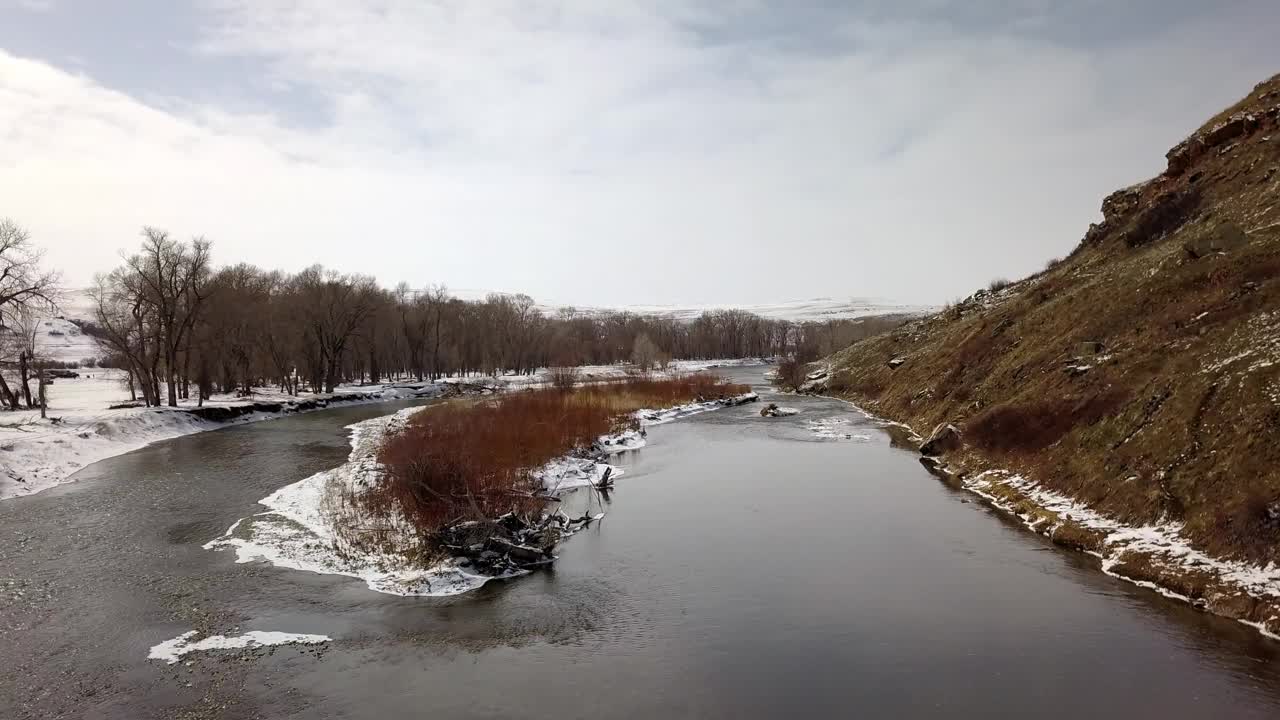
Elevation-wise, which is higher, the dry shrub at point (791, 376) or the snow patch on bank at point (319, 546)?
the dry shrub at point (791, 376)

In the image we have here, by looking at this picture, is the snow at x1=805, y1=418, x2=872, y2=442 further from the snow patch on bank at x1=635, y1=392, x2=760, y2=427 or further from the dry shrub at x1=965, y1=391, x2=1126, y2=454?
the snow patch on bank at x1=635, y1=392, x2=760, y2=427

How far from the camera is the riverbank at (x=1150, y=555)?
1206cm

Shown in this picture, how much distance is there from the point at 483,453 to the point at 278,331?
173 feet

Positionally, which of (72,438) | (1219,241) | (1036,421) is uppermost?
(1219,241)

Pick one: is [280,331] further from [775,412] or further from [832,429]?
[832,429]

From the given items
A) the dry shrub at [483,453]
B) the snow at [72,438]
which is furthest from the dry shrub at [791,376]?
the snow at [72,438]

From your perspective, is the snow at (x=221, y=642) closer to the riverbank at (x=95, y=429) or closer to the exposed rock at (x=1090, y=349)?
the riverbank at (x=95, y=429)

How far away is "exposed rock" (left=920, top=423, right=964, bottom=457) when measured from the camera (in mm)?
28370

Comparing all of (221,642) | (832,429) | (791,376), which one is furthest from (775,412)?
(221,642)

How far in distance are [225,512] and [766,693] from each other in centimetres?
1998

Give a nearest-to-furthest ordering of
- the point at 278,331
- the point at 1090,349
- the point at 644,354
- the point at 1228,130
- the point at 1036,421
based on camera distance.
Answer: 1. the point at 1036,421
2. the point at 1090,349
3. the point at 1228,130
4. the point at 278,331
5. the point at 644,354

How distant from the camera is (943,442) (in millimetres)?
28891

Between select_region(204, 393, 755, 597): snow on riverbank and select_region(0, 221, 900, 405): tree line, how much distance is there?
31.2 m

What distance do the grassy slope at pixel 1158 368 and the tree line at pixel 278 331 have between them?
41015 mm
